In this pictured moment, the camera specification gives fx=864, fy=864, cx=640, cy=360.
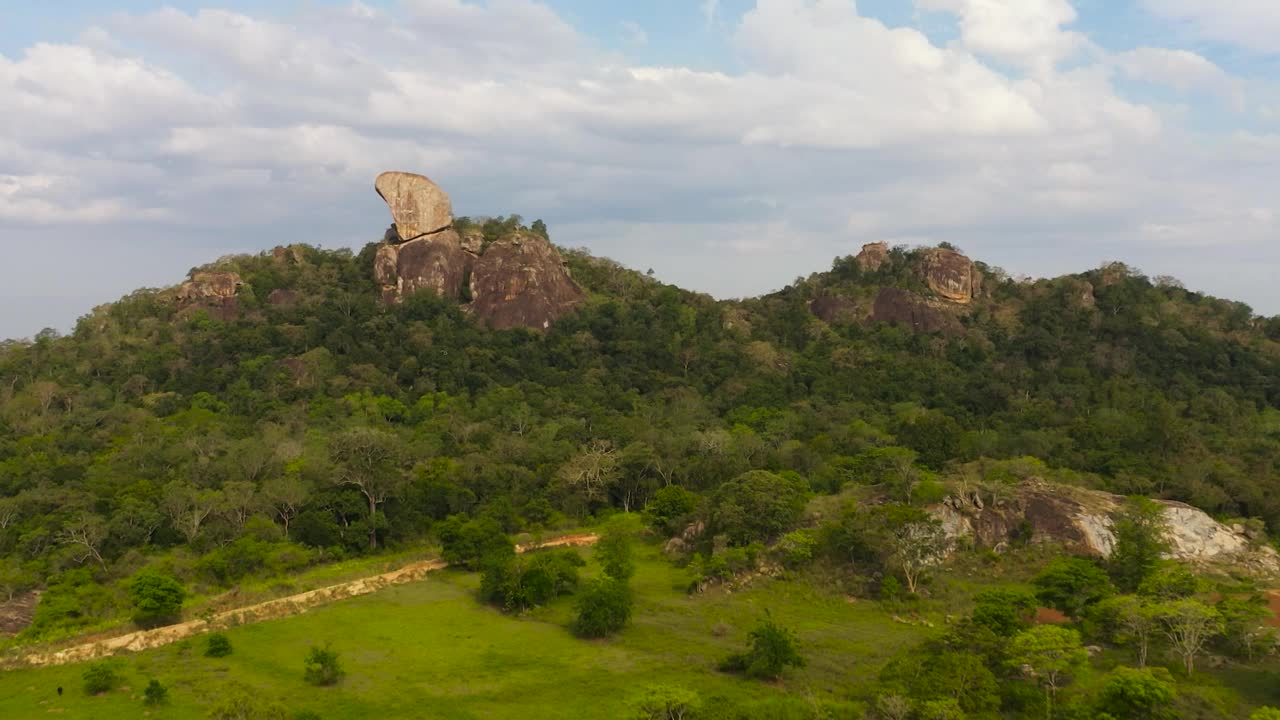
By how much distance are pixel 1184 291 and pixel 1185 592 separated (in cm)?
5942

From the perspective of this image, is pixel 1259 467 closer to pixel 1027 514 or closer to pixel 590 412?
pixel 1027 514

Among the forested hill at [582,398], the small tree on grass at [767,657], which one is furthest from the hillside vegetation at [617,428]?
the small tree on grass at [767,657]

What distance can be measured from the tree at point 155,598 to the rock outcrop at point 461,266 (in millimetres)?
45053

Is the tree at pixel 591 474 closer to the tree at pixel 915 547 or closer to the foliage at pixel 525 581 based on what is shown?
the foliage at pixel 525 581

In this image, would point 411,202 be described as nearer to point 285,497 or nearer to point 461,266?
point 461,266

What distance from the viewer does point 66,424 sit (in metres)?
55.4

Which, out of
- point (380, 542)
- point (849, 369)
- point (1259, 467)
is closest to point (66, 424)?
point (380, 542)

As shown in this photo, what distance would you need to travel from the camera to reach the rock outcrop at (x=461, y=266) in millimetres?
74625

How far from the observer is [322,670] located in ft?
81.7

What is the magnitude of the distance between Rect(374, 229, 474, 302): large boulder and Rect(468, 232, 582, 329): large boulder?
183cm

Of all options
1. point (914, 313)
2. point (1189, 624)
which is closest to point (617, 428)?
point (1189, 624)

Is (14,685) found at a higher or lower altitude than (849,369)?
lower

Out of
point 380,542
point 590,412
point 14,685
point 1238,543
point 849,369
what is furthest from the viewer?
point 849,369

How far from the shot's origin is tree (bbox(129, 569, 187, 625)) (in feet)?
96.8
